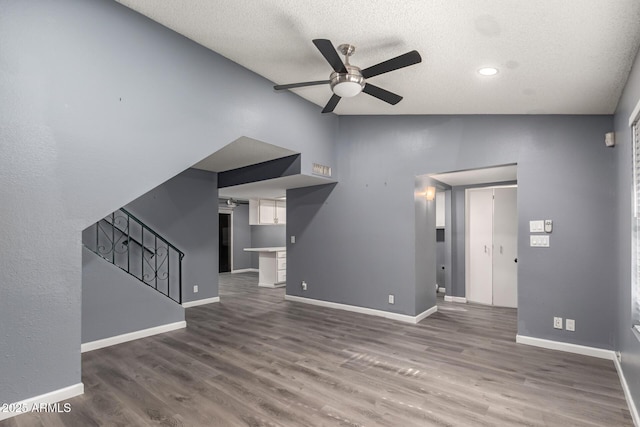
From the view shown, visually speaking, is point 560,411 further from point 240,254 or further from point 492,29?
point 240,254

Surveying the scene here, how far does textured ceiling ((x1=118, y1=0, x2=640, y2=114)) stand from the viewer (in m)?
2.20

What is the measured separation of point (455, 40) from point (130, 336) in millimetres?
4633

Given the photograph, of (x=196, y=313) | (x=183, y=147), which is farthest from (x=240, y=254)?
(x=183, y=147)

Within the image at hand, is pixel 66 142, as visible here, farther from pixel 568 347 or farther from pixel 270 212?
pixel 270 212

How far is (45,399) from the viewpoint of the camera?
2537 mm

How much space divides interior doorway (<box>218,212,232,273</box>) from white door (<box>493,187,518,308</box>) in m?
7.72

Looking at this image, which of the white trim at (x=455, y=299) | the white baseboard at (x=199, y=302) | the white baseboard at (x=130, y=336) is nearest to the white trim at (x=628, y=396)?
the white trim at (x=455, y=299)

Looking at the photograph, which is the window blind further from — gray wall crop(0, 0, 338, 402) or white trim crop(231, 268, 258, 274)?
white trim crop(231, 268, 258, 274)

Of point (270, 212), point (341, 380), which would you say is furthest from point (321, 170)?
point (270, 212)

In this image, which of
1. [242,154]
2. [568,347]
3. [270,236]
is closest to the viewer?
[568,347]

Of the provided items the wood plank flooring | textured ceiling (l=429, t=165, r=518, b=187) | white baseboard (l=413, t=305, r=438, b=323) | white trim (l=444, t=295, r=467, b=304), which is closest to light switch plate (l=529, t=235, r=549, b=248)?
textured ceiling (l=429, t=165, r=518, b=187)

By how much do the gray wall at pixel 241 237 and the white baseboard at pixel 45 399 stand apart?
8106mm

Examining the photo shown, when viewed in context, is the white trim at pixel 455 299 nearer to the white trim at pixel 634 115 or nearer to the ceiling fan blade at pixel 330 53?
the white trim at pixel 634 115

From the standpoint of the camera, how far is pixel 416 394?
9.10 ft
